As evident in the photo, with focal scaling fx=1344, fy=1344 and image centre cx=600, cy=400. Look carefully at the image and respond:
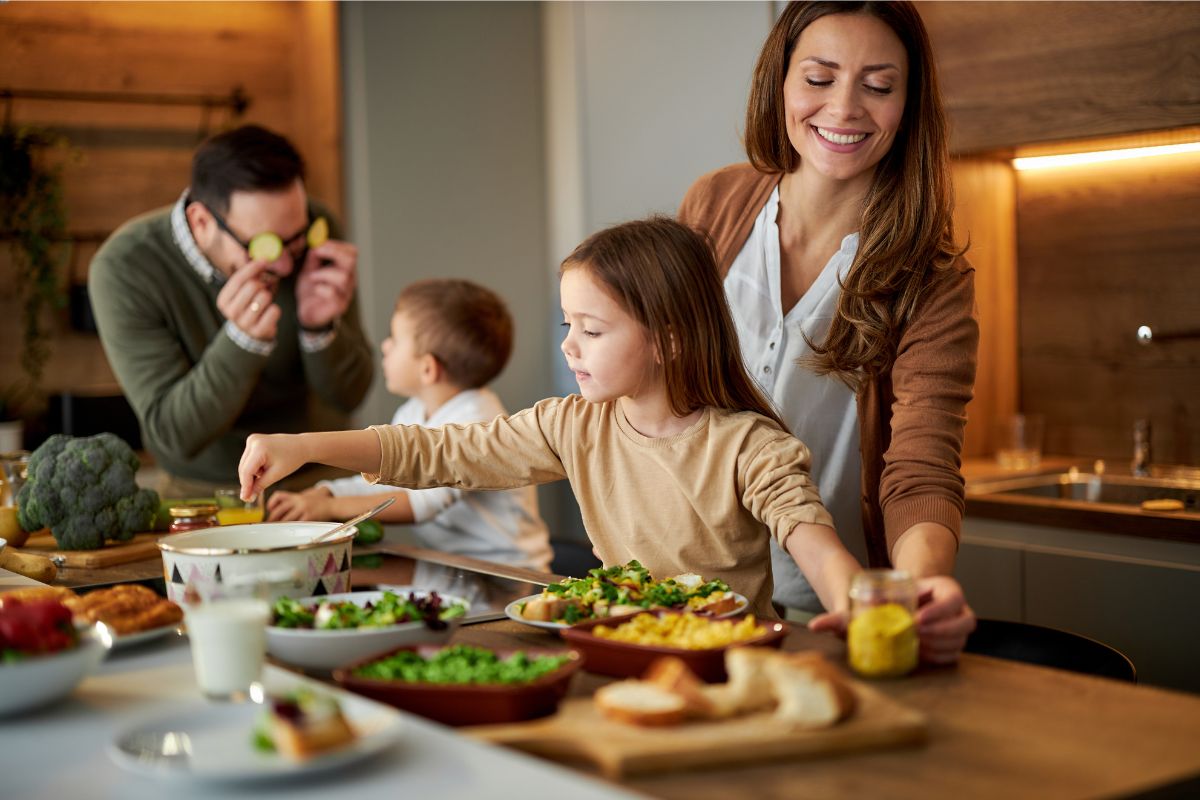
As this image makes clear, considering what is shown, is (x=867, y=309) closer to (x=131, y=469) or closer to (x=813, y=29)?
(x=813, y=29)

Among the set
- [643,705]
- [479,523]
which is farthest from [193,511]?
[643,705]

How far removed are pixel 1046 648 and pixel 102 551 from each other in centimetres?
148

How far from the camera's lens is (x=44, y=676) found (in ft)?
3.92

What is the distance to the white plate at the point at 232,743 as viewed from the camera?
1.00 m

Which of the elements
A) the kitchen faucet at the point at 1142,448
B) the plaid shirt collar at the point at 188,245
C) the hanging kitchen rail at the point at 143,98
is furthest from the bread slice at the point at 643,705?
the hanging kitchen rail at the point at 143,98

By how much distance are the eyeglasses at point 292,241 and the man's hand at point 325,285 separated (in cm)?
3

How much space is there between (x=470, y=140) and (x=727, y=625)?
3.98 metres

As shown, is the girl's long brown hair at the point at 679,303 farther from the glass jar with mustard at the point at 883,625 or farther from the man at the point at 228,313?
the man at the point at 228,313

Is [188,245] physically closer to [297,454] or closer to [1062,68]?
[297,454]

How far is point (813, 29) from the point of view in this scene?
6.56 ft

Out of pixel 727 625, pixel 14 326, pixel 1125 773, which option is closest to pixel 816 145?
pixel 727 625

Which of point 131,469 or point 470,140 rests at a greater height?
point 470,140

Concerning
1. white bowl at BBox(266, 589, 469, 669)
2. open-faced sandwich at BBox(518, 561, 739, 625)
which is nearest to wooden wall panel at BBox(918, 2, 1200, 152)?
open-faced sandwich at BBox(518, 561, 739, 625)

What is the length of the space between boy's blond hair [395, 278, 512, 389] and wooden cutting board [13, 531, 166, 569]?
2.68ft
